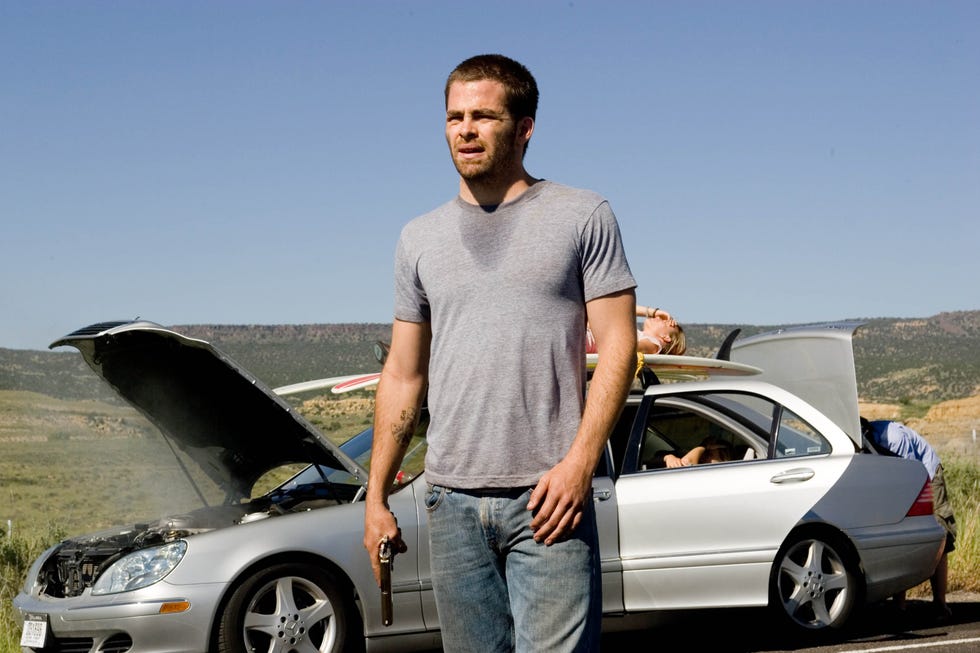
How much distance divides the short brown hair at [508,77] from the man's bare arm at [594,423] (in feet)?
1.76

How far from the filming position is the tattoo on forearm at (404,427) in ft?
12.8

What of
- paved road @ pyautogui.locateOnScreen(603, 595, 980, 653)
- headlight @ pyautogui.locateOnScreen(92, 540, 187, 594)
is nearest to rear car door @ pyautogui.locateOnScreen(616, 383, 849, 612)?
paved road @ pyautogui.locateOnScreen(603, 595, 980, 653)

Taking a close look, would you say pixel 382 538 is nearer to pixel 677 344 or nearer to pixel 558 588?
pixel 558 588

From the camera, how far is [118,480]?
39531mm

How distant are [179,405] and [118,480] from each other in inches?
1302

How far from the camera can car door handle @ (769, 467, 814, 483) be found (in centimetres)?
809

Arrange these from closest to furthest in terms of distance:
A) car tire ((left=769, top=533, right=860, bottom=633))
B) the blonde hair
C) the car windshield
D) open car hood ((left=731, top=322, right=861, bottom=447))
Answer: the car windshield < car tire ((left=769, top=533, right=860, bottom=633)) < open car hood ((left=731, top=322, right=861, bottom=447)) < the blonde hair

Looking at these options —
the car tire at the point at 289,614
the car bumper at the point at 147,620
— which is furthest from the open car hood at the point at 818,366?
the car bumper at the point at 147,620

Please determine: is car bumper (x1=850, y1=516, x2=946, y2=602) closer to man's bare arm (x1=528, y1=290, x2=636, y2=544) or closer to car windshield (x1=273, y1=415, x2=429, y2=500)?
car windshield (x1=273, y1=415, x2=429, y2=500)

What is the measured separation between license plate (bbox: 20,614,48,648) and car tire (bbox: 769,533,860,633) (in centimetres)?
382

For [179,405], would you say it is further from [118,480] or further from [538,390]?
[118,480]

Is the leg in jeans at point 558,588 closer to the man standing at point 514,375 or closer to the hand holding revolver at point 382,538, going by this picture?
the man standing at point 514,375

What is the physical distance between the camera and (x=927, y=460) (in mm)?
8984

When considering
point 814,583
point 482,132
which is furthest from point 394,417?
point 814,583
